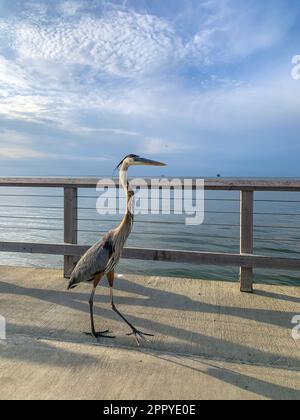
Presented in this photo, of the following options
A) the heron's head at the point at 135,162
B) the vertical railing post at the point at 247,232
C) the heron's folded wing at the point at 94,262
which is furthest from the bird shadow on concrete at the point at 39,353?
the vertical railing post at the point at 247,232

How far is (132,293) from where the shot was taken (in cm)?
392

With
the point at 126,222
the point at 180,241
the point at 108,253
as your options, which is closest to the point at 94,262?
the point at 108,253

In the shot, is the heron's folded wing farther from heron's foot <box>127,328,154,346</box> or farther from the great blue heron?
heron's foot <box>127,328,154,346</box>

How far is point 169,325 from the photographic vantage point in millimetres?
3100

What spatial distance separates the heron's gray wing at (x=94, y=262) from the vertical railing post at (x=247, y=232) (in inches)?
67.1

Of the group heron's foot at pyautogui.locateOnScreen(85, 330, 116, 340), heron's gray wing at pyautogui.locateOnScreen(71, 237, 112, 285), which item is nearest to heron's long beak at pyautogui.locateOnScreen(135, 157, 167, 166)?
heron's gray wing at pyautogui.locateOnScreen(71, 237, 112, 285)

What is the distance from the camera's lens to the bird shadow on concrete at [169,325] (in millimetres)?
2615

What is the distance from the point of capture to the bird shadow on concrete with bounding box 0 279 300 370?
2.62m

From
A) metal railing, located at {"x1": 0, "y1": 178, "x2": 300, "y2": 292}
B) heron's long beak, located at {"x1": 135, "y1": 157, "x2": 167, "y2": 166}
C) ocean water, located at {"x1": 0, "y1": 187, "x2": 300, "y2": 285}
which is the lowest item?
ocean water, located at {"x1": 0, "y1": 187, "x2": 300, "y2": 285}

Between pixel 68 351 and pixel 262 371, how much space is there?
1.42 m

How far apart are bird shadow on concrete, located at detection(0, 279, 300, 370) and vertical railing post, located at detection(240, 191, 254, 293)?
21.4 inches

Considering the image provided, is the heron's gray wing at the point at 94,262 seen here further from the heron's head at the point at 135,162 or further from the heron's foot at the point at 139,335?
the heron's head at the point at 135,162

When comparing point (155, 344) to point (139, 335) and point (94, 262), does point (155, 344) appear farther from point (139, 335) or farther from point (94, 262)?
point (94, 262)
